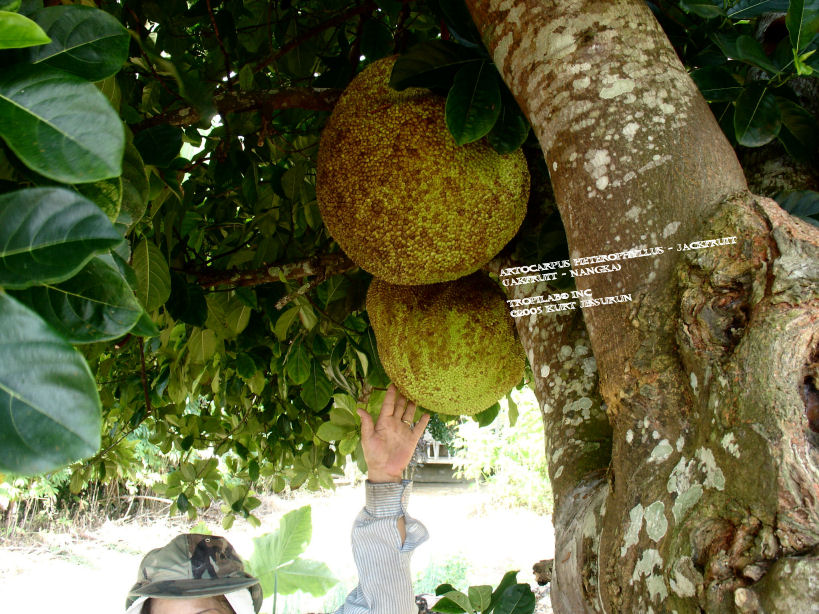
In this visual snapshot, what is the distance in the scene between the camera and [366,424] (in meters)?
1.51

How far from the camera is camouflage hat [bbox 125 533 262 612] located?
150 cm

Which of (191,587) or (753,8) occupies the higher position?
(753,8)

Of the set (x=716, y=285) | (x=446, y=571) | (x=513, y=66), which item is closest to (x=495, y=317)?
(x=513, y=66)

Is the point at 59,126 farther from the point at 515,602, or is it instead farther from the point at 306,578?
the point at 306,578

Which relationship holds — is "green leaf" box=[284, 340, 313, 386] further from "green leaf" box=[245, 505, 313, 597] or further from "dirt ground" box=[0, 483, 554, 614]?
"dirt ground" box=[0, 483, 554, 614]

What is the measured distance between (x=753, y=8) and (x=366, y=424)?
3.64 ft

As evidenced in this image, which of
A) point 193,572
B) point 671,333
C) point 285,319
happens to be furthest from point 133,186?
point 193,572

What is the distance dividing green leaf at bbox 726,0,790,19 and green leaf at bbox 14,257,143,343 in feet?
2.71

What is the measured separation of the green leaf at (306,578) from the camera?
155 centimetres

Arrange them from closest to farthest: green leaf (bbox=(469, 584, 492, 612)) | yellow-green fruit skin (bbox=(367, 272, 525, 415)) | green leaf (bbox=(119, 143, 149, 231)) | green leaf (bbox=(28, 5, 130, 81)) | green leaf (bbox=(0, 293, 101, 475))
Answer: green leaf (bbox=(0, 293, 101, 475)) → green leaf (bbox=(28, 5, 130, 81)) → green leaf (bbox=(119, 143, 149, 231)) → green leaf (bbox=(469, 584, 492, 612)) → yellow-green fruit skin (bbox=(367, 272, 525, 415))

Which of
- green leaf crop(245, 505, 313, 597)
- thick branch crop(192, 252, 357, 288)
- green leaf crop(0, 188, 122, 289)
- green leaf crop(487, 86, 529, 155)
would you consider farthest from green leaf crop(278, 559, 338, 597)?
green leaf crop(0, 188, 122, 289)

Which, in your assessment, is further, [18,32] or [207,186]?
[207,186]

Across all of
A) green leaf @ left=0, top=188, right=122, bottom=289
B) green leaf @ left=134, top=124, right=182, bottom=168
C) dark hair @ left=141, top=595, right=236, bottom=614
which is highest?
green leaf @ left=134, top=124, right=182, bottom=168

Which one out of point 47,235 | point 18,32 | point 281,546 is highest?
point 18,32
